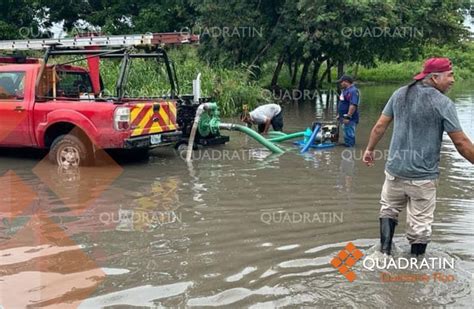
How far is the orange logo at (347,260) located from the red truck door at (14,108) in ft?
20.2

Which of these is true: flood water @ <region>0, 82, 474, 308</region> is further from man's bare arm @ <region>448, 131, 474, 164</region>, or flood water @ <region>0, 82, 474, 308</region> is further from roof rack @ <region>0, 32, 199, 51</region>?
roof rack @ <region>0, 32, 199, 51</region>

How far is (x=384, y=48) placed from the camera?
25.9 metres

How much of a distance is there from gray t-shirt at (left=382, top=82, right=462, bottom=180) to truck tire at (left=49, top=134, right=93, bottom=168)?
5668mm

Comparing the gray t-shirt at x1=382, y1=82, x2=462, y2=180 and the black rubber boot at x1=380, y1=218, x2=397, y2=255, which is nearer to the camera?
the gray t-shirt at x1=382, y1=82, x2=462, y2=180

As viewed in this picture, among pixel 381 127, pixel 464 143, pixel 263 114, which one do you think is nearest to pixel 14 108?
pixel 263 114

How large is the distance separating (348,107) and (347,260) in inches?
265

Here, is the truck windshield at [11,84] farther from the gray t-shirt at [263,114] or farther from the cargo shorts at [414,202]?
the cargo shorts at [414,202]

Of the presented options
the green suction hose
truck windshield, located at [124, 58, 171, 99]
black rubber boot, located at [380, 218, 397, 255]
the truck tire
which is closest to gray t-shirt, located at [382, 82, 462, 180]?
black rubber boot, located at [380, 218, 397, 255]

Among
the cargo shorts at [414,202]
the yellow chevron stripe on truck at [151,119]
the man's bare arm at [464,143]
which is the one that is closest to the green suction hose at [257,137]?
the yellow chevron stripe on truck at [151,119]

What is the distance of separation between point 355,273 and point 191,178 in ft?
13.9

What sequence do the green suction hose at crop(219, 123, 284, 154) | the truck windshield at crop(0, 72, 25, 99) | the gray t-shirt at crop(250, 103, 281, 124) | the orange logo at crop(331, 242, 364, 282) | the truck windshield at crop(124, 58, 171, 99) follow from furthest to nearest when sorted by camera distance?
the truck windshield at crop(124, 58, 171, 99) → the gray t-shirt at crop(250, 103, 281, 124) → the green suction hose at crop(219, 123, 284, 154) → the truck windshield at crop(0, 72, 25, 99) → the orange logo at crop(331, 242, 364, 282)

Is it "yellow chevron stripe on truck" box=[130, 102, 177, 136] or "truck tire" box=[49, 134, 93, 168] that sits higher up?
"yellow chevron stripe on truck" box=[130, 102, 177, 136]

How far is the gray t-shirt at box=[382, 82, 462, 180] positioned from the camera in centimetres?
484

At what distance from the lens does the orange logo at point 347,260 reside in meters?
4.77
